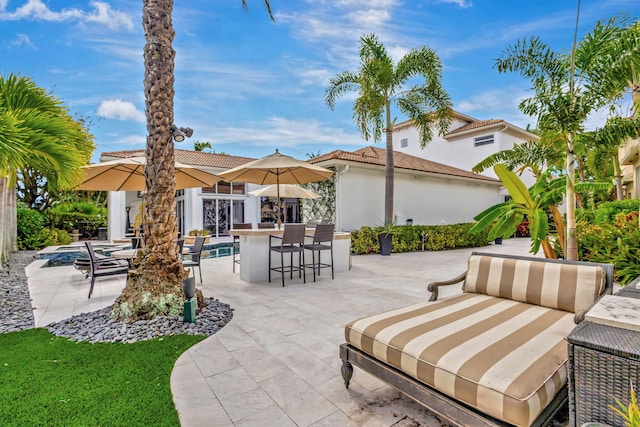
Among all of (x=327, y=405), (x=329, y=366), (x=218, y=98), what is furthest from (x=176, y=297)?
(x=218, y=98)

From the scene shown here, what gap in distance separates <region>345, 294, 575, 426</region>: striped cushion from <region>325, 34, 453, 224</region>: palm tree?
9.86m

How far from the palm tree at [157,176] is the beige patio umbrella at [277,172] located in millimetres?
2780

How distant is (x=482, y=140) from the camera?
74.4ft

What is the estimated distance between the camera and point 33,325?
4727mm

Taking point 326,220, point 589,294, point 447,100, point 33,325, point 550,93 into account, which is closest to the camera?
point 589,294

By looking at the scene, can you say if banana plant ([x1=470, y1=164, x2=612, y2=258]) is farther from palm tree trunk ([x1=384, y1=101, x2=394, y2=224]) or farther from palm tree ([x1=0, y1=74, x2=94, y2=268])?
palm tree ([x1=0, y1=74, x2=94, y2=268])

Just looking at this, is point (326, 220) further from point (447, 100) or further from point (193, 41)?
point (193, 41)

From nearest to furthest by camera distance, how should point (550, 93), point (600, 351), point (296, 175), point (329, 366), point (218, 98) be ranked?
point (600, 351), point (329, 366), point (550, 93), point (296, 175), point (218, 98)

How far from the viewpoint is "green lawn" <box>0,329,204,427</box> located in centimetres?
252

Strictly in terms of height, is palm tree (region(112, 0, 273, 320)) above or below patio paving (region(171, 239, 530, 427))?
above

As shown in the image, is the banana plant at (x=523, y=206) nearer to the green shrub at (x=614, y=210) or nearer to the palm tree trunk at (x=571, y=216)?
the palm tree trunk at (x=571, y=216)

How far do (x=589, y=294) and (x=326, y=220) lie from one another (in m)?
11.3

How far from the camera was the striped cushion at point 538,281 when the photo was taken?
3012mm

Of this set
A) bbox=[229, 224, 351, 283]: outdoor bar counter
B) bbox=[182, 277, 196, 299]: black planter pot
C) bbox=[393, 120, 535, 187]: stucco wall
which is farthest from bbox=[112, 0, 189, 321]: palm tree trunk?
bbox=[393, 120, 535, 187]: stucco wall
